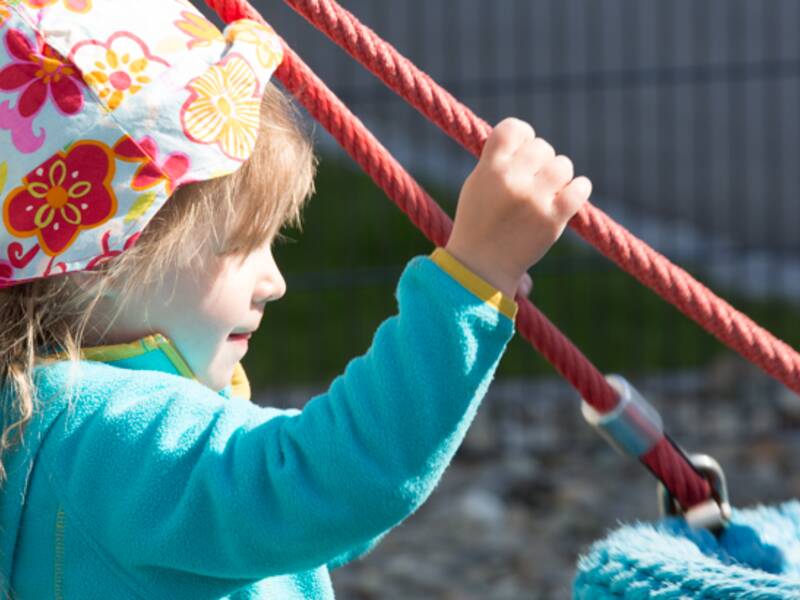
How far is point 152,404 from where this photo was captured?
124cm

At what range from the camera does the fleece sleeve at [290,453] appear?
1.11m

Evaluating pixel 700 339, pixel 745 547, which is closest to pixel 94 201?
pixel 745 547

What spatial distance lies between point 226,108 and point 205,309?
7.4 inches

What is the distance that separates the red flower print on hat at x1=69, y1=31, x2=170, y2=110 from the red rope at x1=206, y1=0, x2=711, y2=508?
0.50 ft

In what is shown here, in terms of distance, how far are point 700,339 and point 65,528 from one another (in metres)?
4.79

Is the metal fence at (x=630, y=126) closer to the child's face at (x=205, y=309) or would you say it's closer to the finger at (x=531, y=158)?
the child's face at (x=205, y=309)

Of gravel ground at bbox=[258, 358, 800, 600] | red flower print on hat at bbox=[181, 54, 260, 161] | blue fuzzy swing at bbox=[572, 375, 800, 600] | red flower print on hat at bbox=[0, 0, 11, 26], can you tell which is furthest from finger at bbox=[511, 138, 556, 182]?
gravel ground at bbox=[258, 358, 800, 600]

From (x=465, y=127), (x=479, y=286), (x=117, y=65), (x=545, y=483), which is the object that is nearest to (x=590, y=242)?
(x=465, y=127)

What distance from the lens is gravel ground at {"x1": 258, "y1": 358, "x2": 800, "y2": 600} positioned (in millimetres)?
3912

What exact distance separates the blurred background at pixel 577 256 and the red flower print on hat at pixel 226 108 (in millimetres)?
2648

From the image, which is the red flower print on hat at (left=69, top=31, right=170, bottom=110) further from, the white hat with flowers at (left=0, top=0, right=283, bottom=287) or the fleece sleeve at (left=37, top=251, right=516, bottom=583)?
the fleece sleeve at (left=37, top=251, right=516, bottom=583)

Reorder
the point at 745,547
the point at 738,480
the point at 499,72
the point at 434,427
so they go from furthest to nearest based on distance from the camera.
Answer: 1. the point at 499,72
2. the point at 738,480
3. the point at 745,547
4. the point at 434,427

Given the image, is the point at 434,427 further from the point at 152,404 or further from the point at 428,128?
the point at 428,128

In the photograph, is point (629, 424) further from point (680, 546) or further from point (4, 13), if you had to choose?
point (4, 13)
